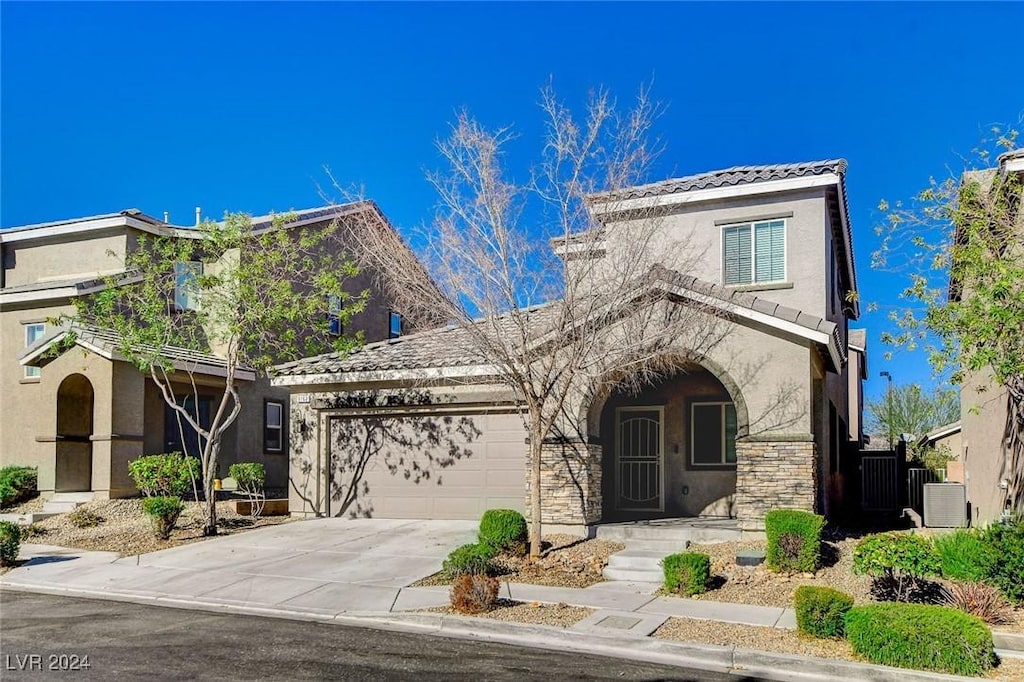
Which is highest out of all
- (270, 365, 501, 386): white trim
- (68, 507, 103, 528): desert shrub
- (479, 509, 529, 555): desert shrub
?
(270, 365, 501, 386): white trim

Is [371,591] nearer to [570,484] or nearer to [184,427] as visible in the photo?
[570,484]

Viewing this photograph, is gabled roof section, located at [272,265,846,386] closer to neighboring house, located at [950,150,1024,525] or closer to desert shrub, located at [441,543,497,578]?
neighboring house, located at [950,150,1024,525]

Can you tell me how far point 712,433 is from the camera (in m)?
18.9

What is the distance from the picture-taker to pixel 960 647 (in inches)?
345

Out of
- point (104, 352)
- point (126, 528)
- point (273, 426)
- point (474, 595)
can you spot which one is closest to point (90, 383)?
point (104, 352)

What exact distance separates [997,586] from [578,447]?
7.34 m

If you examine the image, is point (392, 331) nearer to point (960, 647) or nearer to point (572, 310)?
point (572, 310)

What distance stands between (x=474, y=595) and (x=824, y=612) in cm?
410

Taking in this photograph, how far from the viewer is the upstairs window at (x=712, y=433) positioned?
1877cm

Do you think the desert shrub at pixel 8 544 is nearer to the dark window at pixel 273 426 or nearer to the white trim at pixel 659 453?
the dark window at pixel 273 426

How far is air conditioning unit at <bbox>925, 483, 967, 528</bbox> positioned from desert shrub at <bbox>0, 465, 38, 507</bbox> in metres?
20.0

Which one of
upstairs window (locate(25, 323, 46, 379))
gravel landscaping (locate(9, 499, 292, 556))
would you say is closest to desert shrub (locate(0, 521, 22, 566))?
gravel landscaping (locate(9, 499, 292, 556))

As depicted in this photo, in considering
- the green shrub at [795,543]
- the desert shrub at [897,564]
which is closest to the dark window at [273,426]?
the green shrub at [795,543]

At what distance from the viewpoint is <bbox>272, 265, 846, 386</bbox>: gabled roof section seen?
1530 cm
